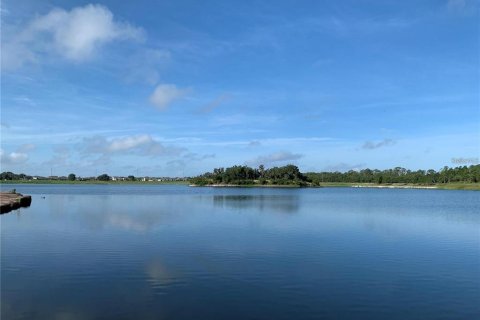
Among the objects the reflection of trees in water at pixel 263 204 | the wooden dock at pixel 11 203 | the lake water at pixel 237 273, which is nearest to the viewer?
the lake water at pixel 237 273

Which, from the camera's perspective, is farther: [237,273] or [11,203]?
[11,203]

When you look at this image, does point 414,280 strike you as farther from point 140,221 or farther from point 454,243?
point 140,221

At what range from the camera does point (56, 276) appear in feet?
56.4

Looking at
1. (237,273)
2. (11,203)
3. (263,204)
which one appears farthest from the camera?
(263,204)

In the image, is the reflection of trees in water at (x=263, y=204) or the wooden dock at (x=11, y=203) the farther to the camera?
the reflection of trees in water at (x=263, y=204)

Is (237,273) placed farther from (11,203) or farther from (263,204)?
(263,204)

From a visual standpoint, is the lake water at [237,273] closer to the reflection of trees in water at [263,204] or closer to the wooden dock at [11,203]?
the wooden dock at [11,203]

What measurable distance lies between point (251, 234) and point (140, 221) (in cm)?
1231

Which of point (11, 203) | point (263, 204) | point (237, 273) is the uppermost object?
point (11, 203)

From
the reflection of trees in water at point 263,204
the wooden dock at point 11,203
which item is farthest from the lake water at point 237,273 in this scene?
the reflection of trees in water at point 263,204

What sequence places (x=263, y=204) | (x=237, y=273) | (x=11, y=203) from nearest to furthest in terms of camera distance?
1. (x=237, y=273)
2. (x=11, y=203)
3. (x=263, y=204)

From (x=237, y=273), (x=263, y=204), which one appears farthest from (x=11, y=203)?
(x=237, y=273)

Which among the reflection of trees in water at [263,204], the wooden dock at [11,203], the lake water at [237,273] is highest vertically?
the wooden dock at [11,203]

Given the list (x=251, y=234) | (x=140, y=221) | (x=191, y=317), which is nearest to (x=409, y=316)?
(x=191, y=317)
